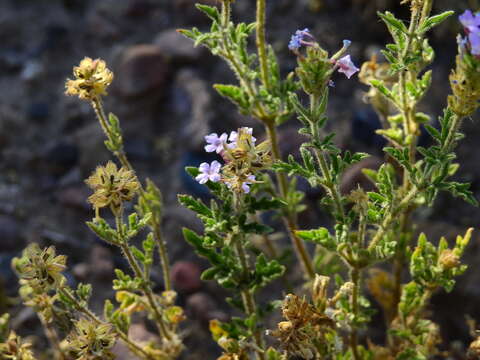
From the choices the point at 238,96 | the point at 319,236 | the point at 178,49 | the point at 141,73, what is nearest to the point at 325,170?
the point at 319,236

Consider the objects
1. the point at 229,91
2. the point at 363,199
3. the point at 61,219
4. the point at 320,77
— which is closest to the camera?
the point at 320,77

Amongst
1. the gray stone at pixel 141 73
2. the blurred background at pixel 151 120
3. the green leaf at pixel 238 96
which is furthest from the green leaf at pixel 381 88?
the gray stone at pixel 141 73

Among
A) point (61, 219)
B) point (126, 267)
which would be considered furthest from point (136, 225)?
point (61, 219)

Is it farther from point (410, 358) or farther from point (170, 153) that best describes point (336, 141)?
point (410, 358)

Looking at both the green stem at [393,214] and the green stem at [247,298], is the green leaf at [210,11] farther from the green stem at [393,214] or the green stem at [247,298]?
the green stem at [393,214]

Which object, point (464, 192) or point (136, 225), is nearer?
point (464, 192)

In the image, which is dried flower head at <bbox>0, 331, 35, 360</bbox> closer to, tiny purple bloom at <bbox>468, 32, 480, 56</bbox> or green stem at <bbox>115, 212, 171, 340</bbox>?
green stem at <bbox>115, 212, 171, 340</bbox>
